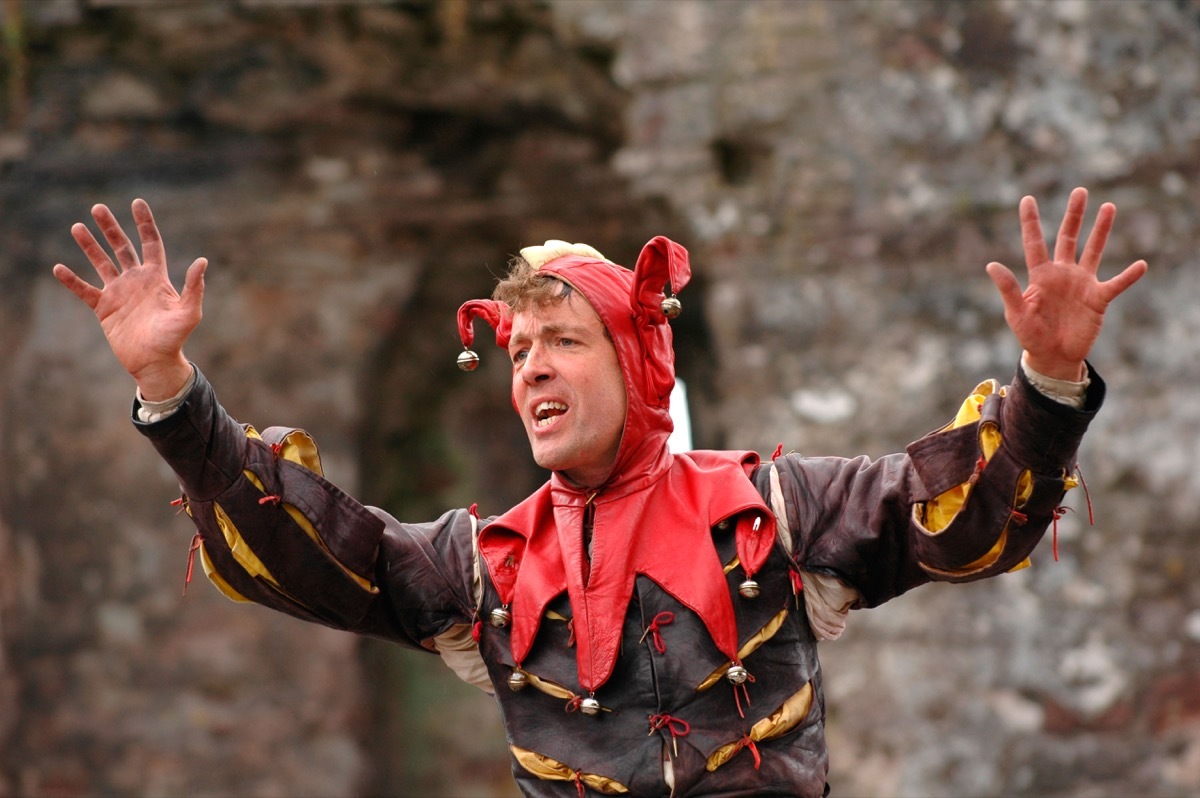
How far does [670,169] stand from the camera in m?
4.87

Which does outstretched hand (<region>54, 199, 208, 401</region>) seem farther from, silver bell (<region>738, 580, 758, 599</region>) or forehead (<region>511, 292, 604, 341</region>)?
silver bell (<region>738, 580, 758, 599</region>)

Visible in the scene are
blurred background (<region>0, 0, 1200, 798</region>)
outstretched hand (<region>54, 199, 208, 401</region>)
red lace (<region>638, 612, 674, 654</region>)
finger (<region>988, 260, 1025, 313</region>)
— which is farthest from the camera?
blurred background (<region>0, 0, 1200, 798</region>)

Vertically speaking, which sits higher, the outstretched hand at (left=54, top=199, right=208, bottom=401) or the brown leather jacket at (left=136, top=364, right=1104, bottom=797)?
the outstretched hand at (left=54, top=199, right=208, bottom=401)

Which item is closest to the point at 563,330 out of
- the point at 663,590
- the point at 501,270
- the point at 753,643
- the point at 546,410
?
the point at 546,410

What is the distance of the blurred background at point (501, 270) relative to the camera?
447 cm

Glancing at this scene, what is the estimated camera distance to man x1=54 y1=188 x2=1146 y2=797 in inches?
90.0

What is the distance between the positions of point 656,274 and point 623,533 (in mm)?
395

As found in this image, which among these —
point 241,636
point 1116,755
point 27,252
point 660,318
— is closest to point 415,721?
point 241,636

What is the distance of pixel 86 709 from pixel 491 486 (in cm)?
154

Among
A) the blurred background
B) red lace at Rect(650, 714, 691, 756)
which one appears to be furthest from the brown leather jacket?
the blurred background

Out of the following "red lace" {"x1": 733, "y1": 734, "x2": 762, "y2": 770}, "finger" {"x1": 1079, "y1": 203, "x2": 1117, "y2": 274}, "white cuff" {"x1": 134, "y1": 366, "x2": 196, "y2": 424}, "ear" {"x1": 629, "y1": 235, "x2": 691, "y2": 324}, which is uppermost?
"finger" {"x1": 1079, "y1": 203, "x2": 1117, "y2": 274}

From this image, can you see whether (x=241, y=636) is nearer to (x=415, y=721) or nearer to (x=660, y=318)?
(x=415, y=721)

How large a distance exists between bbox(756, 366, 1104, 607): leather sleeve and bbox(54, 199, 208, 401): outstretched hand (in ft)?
2.90

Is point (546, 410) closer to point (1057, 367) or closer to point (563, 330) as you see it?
point (563, 330)
